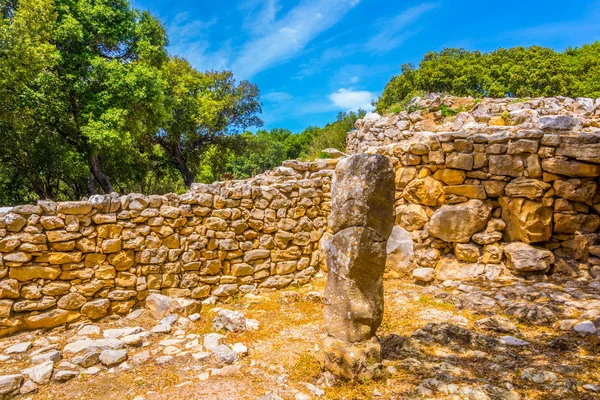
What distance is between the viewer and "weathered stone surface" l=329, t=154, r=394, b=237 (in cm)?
358

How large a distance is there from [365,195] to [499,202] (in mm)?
4508

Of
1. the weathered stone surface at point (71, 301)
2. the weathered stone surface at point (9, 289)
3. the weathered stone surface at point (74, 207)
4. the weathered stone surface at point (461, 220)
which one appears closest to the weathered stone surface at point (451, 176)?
the weathered stone surface at point (461, 220)

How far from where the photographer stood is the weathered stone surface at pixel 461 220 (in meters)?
6.69

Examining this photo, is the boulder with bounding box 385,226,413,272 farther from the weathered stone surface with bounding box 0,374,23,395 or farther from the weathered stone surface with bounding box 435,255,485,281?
the weathered stone surface with bounding box 0,374,23,395

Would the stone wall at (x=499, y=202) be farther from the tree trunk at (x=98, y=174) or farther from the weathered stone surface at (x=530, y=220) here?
the tree trunk at (x=98, y=174)

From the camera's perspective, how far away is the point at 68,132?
1396 centimetres

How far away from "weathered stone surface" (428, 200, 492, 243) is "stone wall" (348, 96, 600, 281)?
0.06 feet

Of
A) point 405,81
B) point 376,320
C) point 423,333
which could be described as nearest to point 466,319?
point 423,333

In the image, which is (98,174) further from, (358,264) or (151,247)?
(358,264)

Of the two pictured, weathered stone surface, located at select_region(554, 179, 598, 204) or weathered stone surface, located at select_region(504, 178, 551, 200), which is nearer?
weathered stone surface, located at select_region(554, 179, 598, 204)

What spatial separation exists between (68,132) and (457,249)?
A: 15032 millimetres

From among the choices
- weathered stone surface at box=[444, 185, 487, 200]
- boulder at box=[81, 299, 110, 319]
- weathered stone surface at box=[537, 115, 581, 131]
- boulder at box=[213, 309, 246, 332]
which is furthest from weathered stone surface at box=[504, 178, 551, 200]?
boulder at box=[81, 299, 110, 319]

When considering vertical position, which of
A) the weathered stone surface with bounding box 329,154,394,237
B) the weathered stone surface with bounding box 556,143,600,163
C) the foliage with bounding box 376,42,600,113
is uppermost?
the foliage with bounding box 376,42,600,113

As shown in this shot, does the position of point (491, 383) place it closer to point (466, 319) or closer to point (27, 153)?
point (466, 319)
